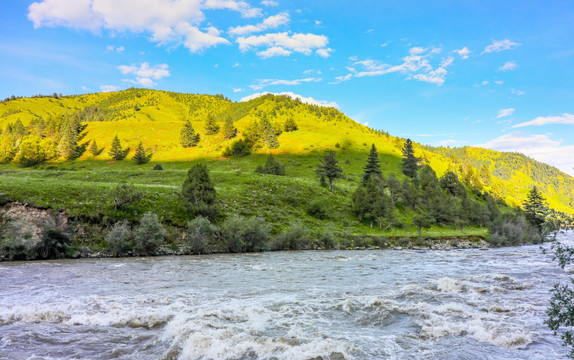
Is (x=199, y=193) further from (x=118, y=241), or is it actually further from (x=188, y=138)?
(x=188, y=138)

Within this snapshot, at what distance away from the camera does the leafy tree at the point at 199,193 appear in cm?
4711

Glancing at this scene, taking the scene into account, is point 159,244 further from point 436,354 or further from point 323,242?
point 436,354

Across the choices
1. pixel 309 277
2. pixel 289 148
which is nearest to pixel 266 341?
pixel 309 277

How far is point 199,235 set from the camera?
3906 cm

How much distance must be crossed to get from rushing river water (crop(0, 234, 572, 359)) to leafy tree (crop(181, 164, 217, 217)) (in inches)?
863

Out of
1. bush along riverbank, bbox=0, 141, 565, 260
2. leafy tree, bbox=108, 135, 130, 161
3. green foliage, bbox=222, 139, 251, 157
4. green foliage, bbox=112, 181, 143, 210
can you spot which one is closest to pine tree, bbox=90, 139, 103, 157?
leafy tree, bbox=108, 135, 130, 161

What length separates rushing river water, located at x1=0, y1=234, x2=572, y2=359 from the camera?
33.2 feet

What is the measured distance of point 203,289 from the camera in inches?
760

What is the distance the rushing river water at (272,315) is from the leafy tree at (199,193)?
21910 mm

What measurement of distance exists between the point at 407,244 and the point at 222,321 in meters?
45.8

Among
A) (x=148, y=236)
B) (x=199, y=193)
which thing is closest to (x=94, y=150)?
(x=199, y=193)

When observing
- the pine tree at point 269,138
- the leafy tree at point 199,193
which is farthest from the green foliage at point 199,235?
the pine tree at point 269,138

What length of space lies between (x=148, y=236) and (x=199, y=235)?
605cm

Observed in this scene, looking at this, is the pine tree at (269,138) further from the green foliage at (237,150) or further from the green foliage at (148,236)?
the green foliage at (148,236)
